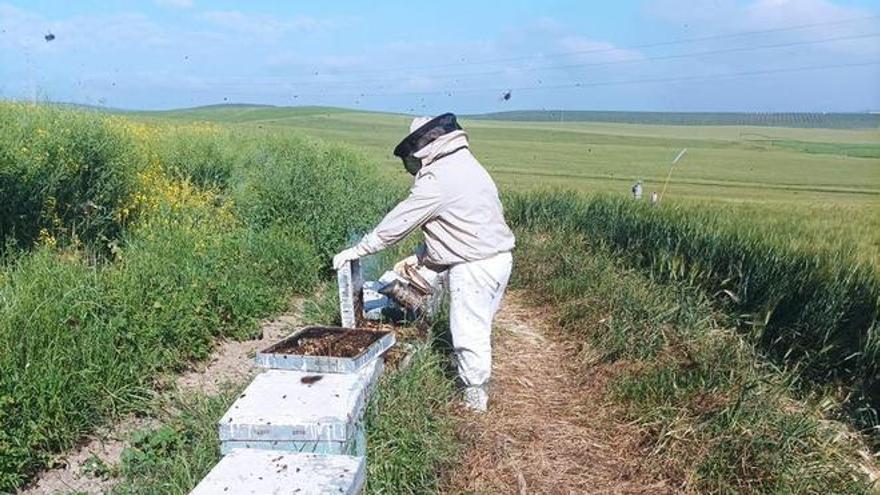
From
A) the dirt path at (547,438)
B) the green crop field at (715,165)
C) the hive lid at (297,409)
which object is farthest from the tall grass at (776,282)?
the hive lid at (297,409)

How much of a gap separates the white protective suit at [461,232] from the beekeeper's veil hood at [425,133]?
0.02 meters

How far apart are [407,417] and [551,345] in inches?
105

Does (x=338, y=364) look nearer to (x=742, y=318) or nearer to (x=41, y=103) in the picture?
(x=742, y=318)

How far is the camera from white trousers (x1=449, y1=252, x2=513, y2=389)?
423 cm

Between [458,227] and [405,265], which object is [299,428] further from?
[405,265]

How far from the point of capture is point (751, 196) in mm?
11031

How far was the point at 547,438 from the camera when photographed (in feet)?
14.4

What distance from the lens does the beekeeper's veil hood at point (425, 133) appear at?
420 cm

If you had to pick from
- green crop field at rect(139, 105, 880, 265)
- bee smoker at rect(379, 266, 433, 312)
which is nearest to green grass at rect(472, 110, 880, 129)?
green crop field at rect(139, 105, 880, 265)

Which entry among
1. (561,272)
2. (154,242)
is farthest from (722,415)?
(154,242)

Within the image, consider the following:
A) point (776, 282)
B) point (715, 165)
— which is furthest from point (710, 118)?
point (776, 282)

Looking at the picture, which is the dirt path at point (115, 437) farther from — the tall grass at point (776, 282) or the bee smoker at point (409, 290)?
the tall grass at point (776, 282)

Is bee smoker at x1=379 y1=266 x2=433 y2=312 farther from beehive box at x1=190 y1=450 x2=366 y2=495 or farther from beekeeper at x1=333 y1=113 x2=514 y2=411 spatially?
beehive box at x1=190 y1=450 x2=366 y2=495

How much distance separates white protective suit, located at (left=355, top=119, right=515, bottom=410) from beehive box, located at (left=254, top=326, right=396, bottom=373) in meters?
0.51
